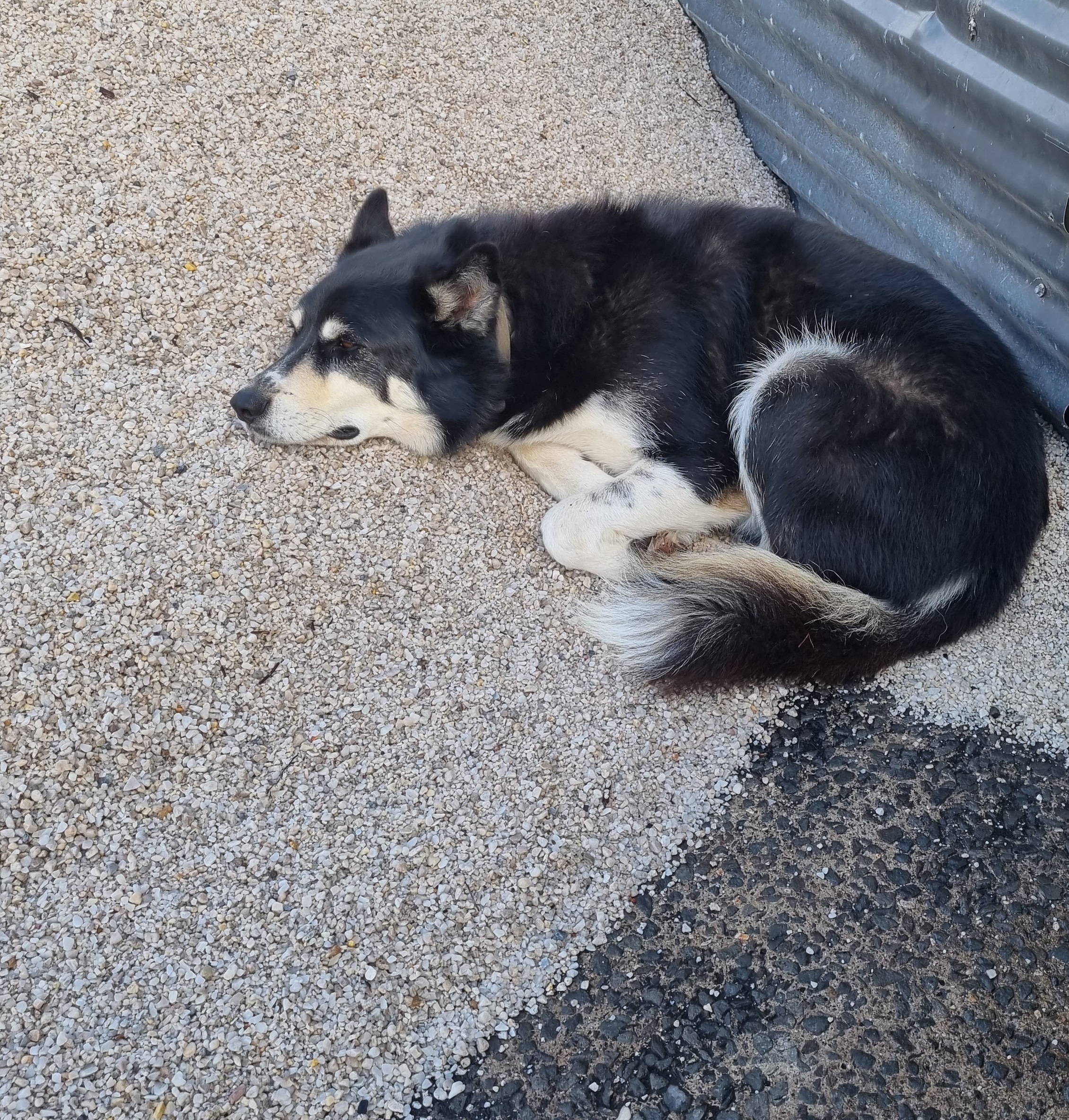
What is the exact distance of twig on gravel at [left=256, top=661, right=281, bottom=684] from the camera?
2348mm

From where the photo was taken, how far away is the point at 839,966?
1974mm

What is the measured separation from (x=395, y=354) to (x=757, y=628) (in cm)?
129

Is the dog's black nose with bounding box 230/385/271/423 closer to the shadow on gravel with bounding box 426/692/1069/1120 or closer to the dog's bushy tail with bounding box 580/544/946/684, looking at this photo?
the dog's bushy tail with bounding box 580/544/946/684

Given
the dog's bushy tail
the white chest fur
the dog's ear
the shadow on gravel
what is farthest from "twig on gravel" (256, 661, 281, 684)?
the dog's ear

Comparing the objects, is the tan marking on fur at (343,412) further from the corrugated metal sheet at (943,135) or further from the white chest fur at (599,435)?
the corrugated metal sheet at (943,135)

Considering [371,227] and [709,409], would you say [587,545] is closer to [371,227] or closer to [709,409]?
[709,409]

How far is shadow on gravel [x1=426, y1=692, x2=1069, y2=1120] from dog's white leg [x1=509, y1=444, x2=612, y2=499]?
1039mm

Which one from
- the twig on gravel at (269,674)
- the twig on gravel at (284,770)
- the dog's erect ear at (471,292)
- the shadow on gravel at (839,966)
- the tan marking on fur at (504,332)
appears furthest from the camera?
the tan marking on fur at (504,332)

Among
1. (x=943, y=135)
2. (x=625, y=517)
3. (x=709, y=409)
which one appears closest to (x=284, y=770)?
(x=625, y=517)

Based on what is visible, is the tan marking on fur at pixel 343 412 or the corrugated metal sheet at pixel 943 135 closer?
the tan marking on fur at pixel 343 412

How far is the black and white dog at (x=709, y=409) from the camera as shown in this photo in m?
2.60

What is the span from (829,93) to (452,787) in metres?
3.09

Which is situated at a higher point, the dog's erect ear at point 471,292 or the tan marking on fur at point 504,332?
the dog's erect ear at point 471,292

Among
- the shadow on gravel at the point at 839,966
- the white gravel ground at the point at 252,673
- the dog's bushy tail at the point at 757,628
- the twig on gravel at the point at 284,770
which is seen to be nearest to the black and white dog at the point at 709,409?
the dog's bushy tail at the point at 757,628
